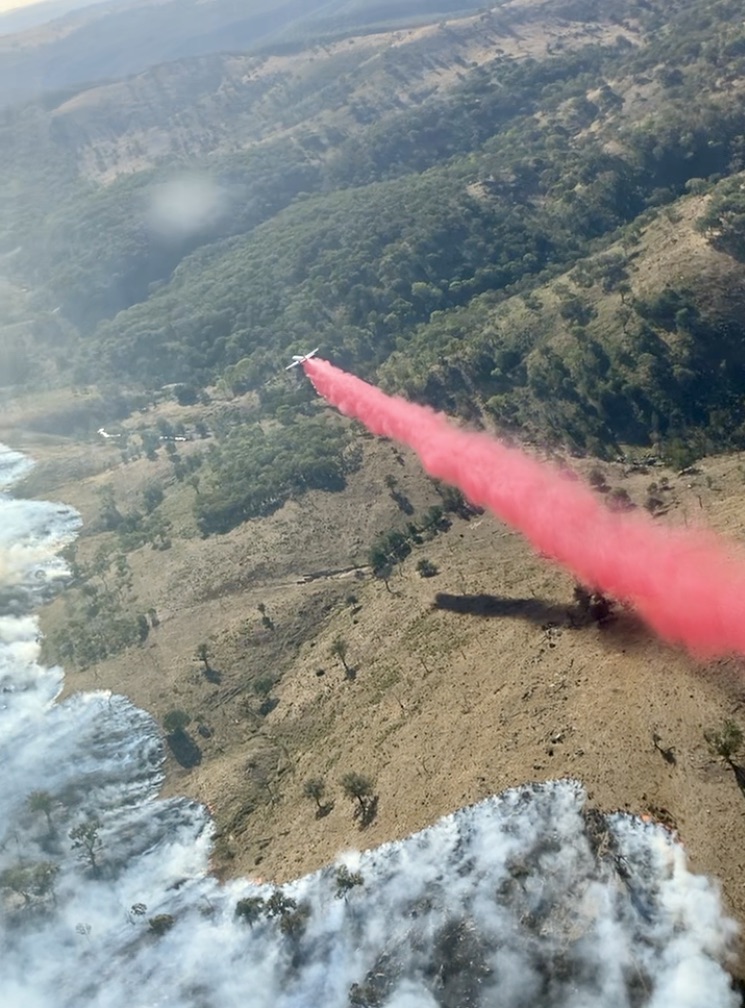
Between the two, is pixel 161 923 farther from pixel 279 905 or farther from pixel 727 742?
pixel 727 742

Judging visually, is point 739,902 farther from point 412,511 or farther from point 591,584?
point 412,511

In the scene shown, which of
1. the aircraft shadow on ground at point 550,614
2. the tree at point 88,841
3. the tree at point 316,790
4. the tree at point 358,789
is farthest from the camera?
the tree at point 88,841

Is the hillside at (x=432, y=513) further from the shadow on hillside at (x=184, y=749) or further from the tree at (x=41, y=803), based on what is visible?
the tree at (x=41, y=803)

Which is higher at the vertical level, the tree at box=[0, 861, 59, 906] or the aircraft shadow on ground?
the aircraft shadow on ground

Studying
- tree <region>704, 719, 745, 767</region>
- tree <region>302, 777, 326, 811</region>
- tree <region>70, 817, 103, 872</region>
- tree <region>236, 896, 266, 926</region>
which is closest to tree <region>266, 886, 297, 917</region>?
tree <region>236, 896, 266, 926</region>

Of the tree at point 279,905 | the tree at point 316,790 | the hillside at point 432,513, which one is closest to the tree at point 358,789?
the hillside at point 432,513

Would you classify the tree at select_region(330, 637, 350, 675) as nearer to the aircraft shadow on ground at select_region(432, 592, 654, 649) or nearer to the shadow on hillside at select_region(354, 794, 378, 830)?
the aircraft shadow on ground at select_region(432, 592, 654, 649)

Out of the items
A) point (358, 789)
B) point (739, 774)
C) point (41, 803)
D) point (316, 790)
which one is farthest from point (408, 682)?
point (41, 803)

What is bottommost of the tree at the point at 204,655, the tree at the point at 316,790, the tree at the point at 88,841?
the tree at the point at 204,655
